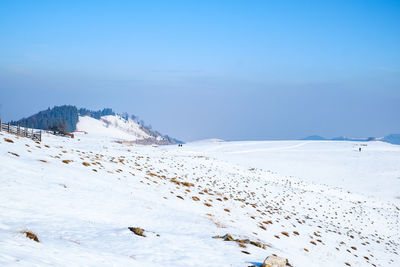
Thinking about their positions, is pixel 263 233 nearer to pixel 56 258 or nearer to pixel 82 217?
pixel 82 217

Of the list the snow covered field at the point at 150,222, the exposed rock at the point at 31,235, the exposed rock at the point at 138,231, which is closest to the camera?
the exposed rock at the point at 31,235

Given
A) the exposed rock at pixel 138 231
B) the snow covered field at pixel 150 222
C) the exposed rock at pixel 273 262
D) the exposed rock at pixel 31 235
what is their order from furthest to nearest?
1. the exposed rock at pixel 138 231
2. the exposed rock at pixel 273 262
3. the snow covered field at pixel 150 222
4. the exposed rock at pixel 31 235

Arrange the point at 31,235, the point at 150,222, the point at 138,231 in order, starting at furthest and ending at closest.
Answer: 1. the point at 150,222
2. the point at 138,231
3. the point at 31,235

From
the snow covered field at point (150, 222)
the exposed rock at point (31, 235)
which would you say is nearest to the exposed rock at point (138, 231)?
the snow covered field at point (150, 222)

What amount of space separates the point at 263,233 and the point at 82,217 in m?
10.2

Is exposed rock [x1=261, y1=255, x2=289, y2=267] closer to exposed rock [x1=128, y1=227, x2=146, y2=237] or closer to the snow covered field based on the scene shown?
the snow covered field

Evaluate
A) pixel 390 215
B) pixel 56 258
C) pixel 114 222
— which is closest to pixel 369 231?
pixel 390 215

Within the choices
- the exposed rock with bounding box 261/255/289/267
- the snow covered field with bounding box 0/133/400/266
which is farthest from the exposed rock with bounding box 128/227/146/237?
the exposed rock with bounding box 261/255/289/267

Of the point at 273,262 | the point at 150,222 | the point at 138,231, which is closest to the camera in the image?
the point at 273,262

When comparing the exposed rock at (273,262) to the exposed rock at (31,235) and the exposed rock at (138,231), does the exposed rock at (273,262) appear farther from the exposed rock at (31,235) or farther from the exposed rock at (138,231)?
the exposed rock at (31,235)

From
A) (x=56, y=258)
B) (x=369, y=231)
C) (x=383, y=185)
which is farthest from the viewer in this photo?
(x=383, y=185)

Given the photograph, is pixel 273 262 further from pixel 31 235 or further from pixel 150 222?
pixel 31 235

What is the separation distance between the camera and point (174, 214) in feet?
51.0

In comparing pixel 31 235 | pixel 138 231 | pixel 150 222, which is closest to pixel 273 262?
pixel 138 231
